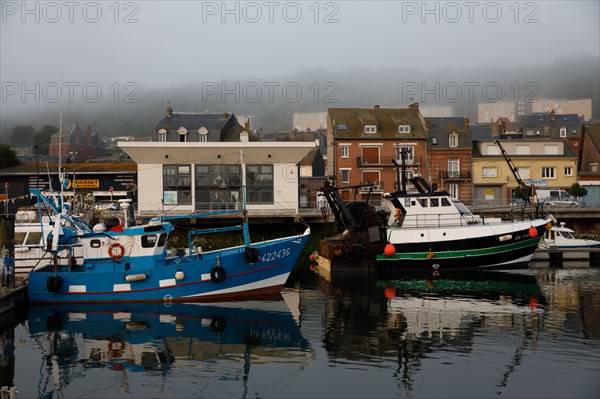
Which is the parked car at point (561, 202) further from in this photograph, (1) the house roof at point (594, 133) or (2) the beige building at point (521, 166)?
(1) the house roof at point (594, 133)

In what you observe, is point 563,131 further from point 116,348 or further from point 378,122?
point 116,348

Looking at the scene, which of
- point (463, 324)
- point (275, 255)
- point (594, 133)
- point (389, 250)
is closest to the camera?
point (463, 324)

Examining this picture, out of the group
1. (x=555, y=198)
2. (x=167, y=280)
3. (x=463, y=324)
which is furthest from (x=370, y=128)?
(x=463, y=324)

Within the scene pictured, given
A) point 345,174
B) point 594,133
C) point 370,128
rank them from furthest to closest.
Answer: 1. point 594,133
2. point 370,128
3. point 345,174

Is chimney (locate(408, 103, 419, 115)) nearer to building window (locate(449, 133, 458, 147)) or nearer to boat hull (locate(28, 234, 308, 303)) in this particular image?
building window (locate(449, 133, 458, 147))

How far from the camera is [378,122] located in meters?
63.6

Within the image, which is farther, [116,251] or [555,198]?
[555,198]

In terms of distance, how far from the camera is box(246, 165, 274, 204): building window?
47375 mm

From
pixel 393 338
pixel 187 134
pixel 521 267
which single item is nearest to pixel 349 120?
pixel 187 134

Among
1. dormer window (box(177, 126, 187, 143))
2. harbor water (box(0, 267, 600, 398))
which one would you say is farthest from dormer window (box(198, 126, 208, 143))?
harbor water (box(0, 267, 600, 398))

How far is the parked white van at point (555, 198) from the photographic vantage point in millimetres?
53594

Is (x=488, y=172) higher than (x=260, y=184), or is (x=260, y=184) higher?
(x=488, y=172)

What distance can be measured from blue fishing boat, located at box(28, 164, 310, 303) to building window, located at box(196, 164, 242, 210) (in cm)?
1845

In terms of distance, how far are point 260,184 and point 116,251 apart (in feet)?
67.2
